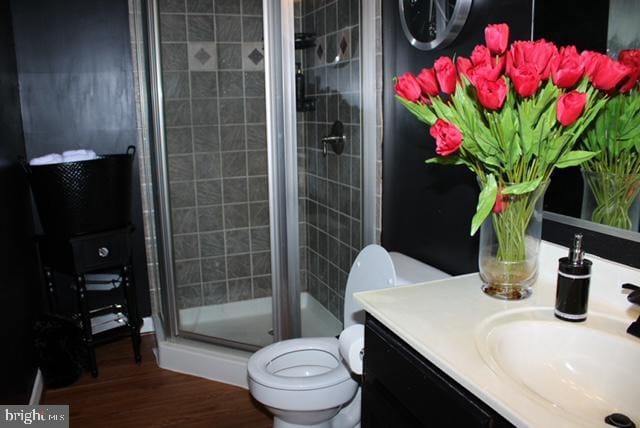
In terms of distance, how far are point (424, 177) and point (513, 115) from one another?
0.83 meters

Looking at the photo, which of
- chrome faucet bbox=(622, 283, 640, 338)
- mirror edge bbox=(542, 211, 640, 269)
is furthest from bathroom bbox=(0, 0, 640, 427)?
chrome faucet bbox=(622, 283, 640, 338)

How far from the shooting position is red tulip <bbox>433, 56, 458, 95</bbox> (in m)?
1.17

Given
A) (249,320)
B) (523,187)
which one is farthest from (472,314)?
(249,320)

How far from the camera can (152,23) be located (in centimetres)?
269

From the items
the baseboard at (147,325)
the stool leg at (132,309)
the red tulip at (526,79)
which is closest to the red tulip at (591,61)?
the red tulip at (526,79)

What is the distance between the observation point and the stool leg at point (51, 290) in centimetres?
277

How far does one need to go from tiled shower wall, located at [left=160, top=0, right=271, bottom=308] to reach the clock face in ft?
2.74

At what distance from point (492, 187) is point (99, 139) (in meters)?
2.46

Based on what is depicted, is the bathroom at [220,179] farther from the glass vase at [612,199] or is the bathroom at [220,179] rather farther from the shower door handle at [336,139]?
the glass vase at [612,199]

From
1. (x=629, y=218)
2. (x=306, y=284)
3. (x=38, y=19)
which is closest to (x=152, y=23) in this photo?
(x=38, y=19)

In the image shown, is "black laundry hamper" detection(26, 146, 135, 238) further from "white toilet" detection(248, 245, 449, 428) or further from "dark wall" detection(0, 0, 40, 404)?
"white toilet" detection(248, 245, 449, 428)

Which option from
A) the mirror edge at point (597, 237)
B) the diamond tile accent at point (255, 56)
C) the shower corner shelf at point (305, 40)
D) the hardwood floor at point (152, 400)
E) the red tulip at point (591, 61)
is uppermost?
the shower corner shelf at point (305, 40)

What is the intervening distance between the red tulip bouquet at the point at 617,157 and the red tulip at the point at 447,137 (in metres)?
0.35

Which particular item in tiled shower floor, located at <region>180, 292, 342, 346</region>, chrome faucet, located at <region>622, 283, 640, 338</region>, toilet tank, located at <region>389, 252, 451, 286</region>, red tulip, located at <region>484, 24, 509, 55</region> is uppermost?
red tulip, located at <region>484, 24, 509, 55</region>
